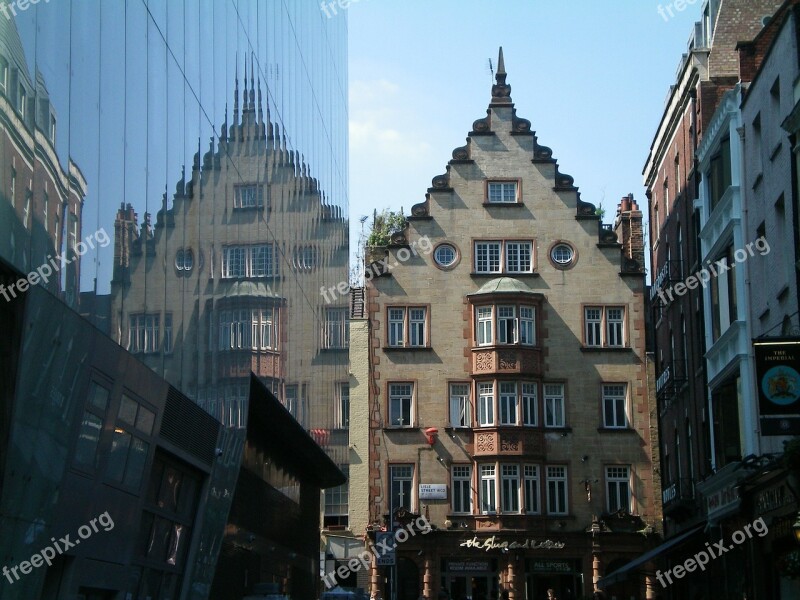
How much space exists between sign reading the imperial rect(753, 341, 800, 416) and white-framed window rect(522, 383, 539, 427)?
104 ft

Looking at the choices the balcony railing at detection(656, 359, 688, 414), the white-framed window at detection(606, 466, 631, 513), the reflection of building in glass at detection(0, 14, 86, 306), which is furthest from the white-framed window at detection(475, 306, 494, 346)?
the reflection of building in glass at detection(0, 14, 86, 306)

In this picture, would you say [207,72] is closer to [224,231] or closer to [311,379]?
[224,231]

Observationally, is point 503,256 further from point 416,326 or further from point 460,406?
point 460,406

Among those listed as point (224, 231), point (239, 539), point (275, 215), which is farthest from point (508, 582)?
point (224, 231)

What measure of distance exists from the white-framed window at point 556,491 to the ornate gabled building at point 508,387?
63 millimetres

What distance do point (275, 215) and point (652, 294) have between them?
22.7 meters

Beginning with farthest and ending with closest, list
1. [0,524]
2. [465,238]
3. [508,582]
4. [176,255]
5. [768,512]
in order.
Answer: [465,238]
[508,582]
[768,512]
[176,255]
[0,524]

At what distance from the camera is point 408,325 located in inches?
2178

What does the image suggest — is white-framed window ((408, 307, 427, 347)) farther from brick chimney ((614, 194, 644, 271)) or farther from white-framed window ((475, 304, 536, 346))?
brick chimney ((614, 194, 644, 271))

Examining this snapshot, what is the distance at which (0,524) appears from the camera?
12820 mm

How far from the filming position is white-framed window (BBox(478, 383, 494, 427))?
177ft

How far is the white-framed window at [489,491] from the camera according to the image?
53.0m

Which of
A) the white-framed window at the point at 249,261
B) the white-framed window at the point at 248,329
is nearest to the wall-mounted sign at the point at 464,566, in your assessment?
the white-framed window at the point at 248,329

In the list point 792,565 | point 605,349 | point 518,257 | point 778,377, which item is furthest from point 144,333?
point 605,349
